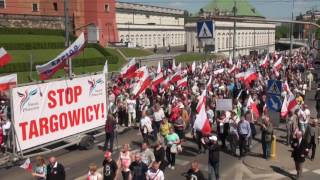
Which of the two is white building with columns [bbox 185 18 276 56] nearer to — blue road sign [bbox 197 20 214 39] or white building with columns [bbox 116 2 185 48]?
white building with columns [bbox 116 2 185 48]

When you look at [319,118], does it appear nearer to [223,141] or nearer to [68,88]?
[223,141]

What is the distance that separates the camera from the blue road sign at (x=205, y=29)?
17.5 meters

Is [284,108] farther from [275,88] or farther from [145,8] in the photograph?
[145,8]

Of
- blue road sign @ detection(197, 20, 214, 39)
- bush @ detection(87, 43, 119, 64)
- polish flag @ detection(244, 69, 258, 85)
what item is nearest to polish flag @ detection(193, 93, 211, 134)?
blue road sign @ detection(197, 20, 214, 39)

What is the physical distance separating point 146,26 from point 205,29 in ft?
305

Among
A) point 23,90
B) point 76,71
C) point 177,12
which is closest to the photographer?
point 23,90

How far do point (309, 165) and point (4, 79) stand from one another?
13.0 metres

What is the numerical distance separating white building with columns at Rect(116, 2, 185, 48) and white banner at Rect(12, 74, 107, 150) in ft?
254

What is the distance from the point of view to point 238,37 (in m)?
126

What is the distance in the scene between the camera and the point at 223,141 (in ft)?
60.0

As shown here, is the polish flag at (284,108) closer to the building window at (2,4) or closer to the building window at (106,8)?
the building window at (2,4)

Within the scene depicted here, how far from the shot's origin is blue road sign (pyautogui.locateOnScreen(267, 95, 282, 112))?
729 inches

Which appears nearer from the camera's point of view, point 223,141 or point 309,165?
point 309,165

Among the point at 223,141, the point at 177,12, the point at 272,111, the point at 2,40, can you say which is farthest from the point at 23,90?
the point at 177,12
